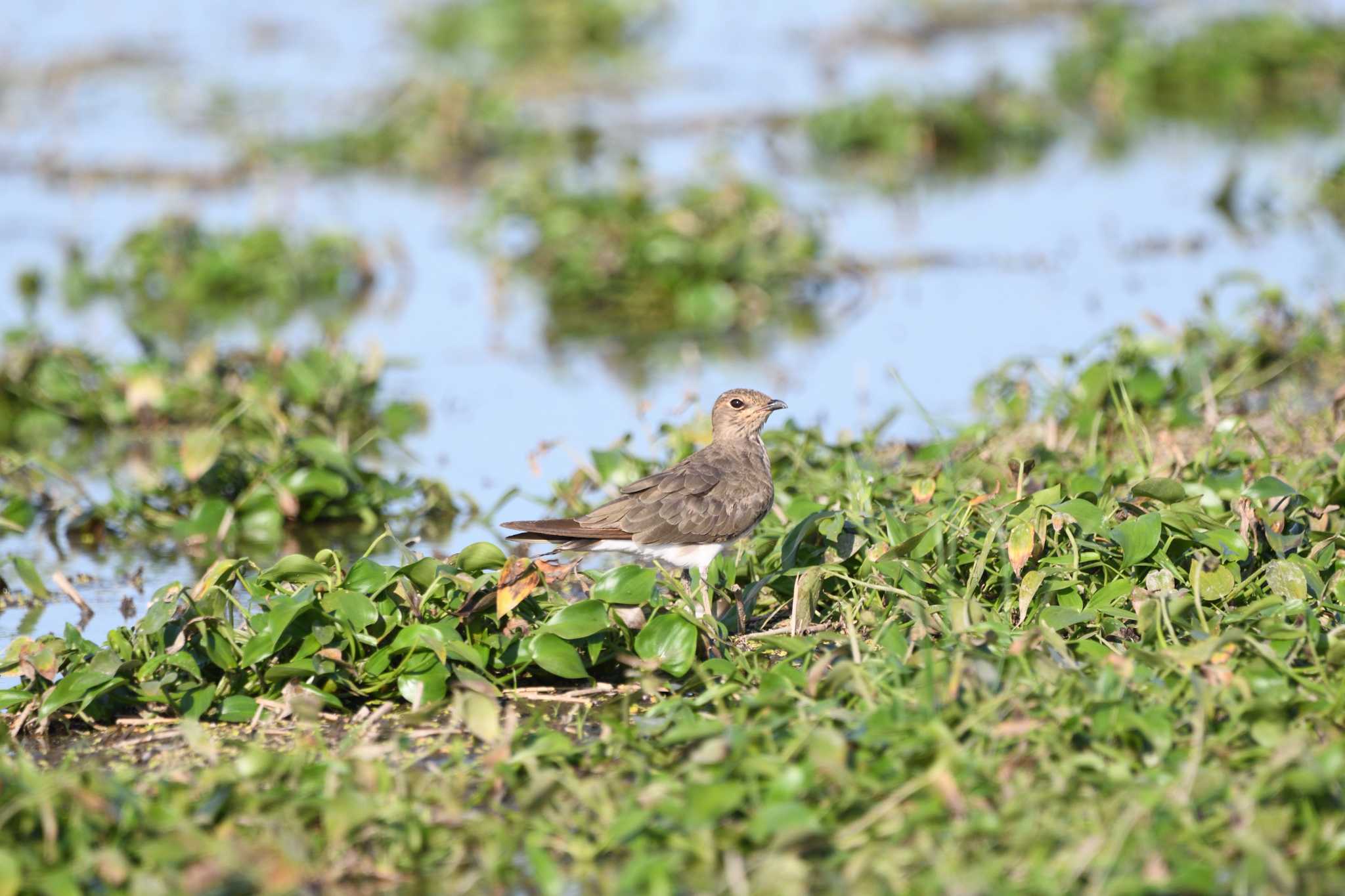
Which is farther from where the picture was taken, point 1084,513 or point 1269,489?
point 1269,489

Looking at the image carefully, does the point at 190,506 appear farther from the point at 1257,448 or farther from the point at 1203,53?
the point at 1203,53

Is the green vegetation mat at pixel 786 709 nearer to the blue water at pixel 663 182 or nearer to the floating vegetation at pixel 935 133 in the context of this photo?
→ the blue water at pixel 663 182

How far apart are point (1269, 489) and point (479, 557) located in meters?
2.49

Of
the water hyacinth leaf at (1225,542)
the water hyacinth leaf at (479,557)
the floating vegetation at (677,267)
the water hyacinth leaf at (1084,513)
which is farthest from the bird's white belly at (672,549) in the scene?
the floating vegetation at (677,267)

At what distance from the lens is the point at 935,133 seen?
15500 millimetres

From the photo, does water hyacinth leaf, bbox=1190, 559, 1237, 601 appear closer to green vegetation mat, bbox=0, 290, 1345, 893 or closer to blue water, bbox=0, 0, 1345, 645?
green vegetation mat, bbox=0, 290, 1345, 893

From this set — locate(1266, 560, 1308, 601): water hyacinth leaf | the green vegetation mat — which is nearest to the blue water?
the green vegetation mat

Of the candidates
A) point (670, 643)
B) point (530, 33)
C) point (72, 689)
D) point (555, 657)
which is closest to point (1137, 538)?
point (670, 643)

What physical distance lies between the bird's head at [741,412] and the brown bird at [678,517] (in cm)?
47

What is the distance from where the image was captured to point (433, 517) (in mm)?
7723

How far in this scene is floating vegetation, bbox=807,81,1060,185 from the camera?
15.1 m

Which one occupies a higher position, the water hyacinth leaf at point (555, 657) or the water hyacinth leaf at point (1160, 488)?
the water hyacinth leaf at point (1160, 488)

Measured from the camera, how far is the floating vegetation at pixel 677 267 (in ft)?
36.2

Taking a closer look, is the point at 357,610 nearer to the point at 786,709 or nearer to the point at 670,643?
the point at 670,643
